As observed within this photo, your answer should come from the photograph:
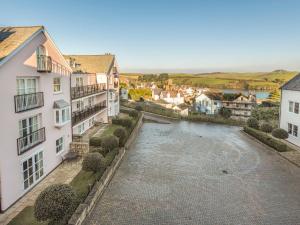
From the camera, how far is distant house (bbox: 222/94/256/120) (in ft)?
253

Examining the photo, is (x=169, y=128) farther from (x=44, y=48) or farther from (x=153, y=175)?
(x=44, y=48)

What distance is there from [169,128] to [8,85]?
2699 cm

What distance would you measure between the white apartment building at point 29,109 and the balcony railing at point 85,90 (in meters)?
Answer: 4.13

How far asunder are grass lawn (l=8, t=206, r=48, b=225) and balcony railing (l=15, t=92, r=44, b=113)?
16.8ft

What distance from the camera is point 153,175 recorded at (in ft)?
58.5

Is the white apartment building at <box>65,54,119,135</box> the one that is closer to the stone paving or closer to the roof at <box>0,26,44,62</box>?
the stone paving

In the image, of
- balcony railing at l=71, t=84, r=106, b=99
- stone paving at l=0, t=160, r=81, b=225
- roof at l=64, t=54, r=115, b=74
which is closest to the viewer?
stone paving at l=0, t=160, r=81, b=225

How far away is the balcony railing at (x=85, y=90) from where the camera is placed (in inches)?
929

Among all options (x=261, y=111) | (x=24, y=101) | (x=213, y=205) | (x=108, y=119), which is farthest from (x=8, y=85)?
(x=261, y=111)

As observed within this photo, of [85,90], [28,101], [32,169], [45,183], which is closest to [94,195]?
[45,183]

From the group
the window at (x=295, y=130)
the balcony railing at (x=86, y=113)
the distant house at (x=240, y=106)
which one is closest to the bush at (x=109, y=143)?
the balcony railing at (x=86, y=113)

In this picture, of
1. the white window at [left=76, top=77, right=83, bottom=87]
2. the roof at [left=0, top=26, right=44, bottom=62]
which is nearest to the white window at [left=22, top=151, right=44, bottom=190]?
the roof at [left=0, top=26, right=44, bottom=62]

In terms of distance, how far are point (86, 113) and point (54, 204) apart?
17.2 metres

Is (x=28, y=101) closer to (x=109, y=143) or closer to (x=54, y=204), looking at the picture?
(x=54, y=204)
